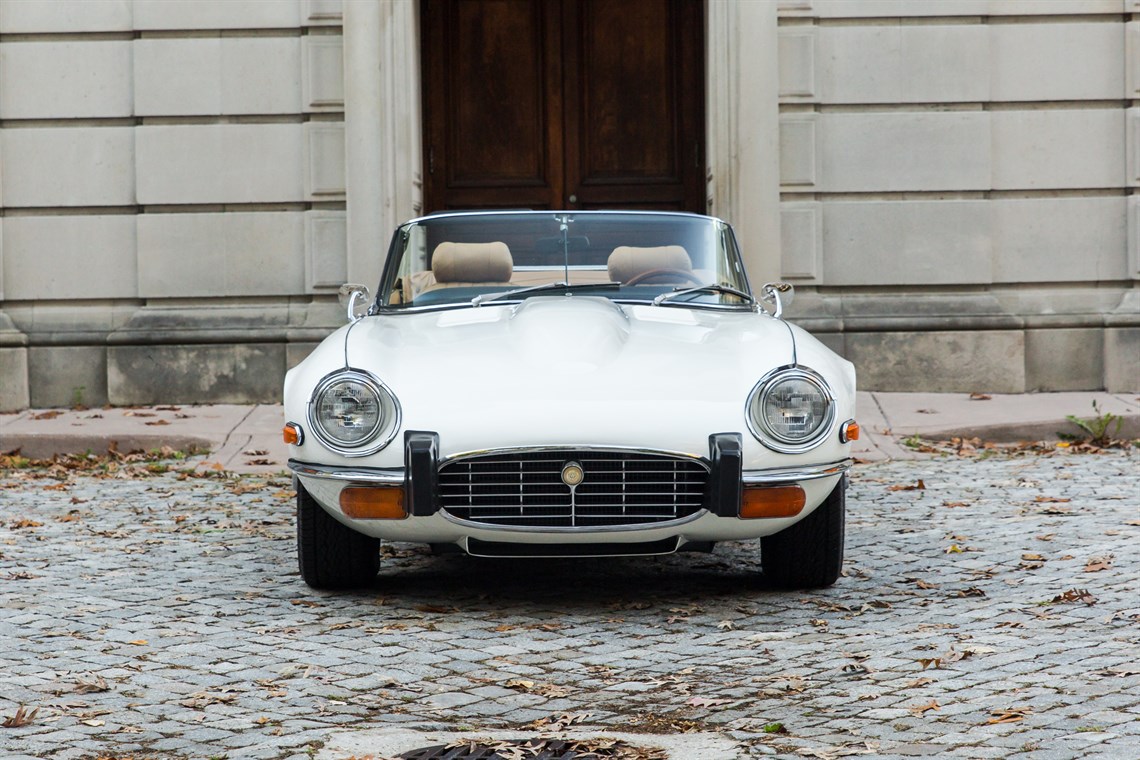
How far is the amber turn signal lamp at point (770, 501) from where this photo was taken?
4.66m

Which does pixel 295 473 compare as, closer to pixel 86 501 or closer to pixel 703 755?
pixel 703 755

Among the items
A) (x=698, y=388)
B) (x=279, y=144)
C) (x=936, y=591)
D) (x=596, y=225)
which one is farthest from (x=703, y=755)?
(x=279, y=144)

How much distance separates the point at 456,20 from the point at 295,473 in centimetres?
757

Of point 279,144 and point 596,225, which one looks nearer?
point 596,225

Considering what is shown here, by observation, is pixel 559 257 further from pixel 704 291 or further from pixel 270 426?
pixel 270 426

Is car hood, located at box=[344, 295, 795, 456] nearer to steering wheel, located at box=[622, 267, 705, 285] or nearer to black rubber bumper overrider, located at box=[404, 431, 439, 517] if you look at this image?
black rubber bumper overrider, located at box=[404, 431, 439, 517]

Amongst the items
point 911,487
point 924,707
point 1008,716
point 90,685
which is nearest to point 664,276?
point 911,487

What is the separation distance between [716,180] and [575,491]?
22.9 ft

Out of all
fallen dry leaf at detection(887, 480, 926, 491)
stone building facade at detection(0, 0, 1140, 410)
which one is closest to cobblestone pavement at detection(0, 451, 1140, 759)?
fallen dry leaf at detection(887, 480, 926, 491)

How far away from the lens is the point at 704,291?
18.9ft

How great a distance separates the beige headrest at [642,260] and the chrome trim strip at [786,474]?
1416 mm

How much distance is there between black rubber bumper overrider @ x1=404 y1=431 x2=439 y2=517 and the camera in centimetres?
457

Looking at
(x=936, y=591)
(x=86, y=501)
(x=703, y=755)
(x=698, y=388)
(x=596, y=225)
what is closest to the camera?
(x=703, y=755)

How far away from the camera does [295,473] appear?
16.4 ft
